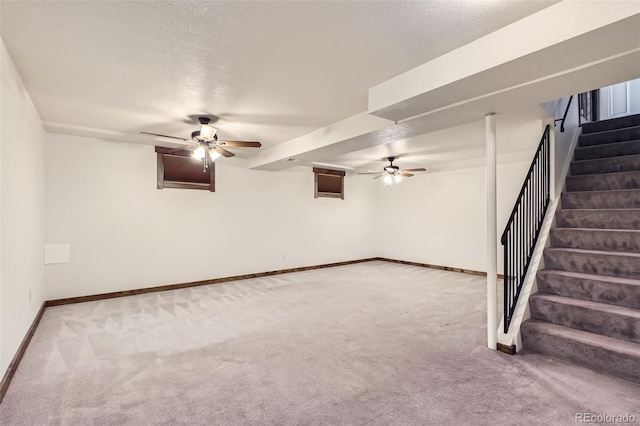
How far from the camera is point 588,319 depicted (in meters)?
2.79

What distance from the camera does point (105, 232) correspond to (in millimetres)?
5016

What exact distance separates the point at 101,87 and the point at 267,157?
3.00 metres

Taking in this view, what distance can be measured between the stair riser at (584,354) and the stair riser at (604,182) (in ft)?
7.08

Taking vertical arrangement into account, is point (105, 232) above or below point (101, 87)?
below

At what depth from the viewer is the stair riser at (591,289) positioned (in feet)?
9.05

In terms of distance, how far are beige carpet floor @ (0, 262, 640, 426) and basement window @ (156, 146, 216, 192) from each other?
226 centimetres

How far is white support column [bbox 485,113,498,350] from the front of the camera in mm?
3027

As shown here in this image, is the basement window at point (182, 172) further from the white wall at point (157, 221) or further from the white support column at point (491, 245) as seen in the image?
the white support column at point (491, 245)

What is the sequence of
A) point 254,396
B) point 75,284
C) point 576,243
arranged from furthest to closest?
point 75,284, point 576,243, point 254,396

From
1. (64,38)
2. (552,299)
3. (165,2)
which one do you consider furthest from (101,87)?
(552,299)

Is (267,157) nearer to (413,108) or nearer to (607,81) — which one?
(413,108)

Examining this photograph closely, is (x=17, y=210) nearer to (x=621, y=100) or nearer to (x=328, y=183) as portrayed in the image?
(x=328, y=183)

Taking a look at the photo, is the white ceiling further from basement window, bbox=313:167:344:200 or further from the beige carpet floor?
basement window, bbox=313:167:344:200

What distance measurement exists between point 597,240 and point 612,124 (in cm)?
245
